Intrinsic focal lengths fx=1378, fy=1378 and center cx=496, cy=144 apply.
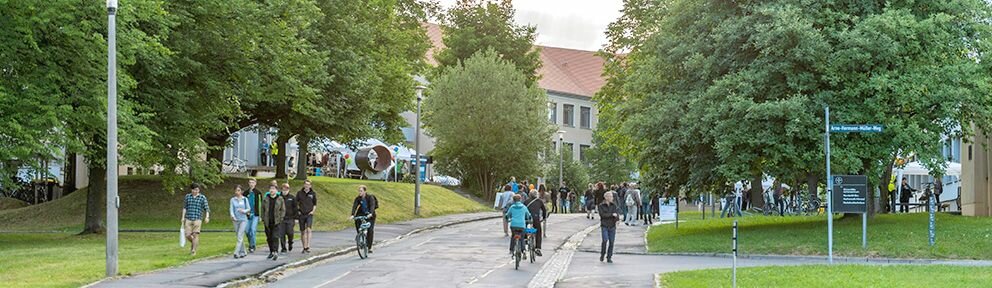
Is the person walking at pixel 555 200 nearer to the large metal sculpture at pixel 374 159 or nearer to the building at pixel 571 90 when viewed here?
the large metal sculpture at pixel 374 159

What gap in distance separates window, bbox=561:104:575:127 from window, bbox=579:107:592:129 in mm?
1042

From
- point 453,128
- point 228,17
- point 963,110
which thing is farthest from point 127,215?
point 453,128

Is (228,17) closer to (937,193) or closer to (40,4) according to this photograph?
(40,4)

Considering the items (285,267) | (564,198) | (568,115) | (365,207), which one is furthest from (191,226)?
(568,115)

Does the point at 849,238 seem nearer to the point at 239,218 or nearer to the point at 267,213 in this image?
the point at 267,213

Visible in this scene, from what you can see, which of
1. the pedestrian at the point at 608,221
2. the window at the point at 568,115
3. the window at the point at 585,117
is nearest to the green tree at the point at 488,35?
the window at the point at 568,115

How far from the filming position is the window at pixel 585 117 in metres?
105

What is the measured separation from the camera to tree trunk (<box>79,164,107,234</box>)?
37.2 meters

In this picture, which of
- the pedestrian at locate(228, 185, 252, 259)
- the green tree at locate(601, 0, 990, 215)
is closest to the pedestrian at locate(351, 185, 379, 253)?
the pedestrian at locate(228, 185, 252, 259)

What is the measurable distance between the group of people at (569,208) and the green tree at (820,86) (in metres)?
3.27

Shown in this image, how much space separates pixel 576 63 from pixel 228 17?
246 feet

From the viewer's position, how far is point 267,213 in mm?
28641

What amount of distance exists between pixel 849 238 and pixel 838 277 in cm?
1066

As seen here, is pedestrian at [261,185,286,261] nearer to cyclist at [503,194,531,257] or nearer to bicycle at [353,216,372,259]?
bicycle at [353,216,372,259]
